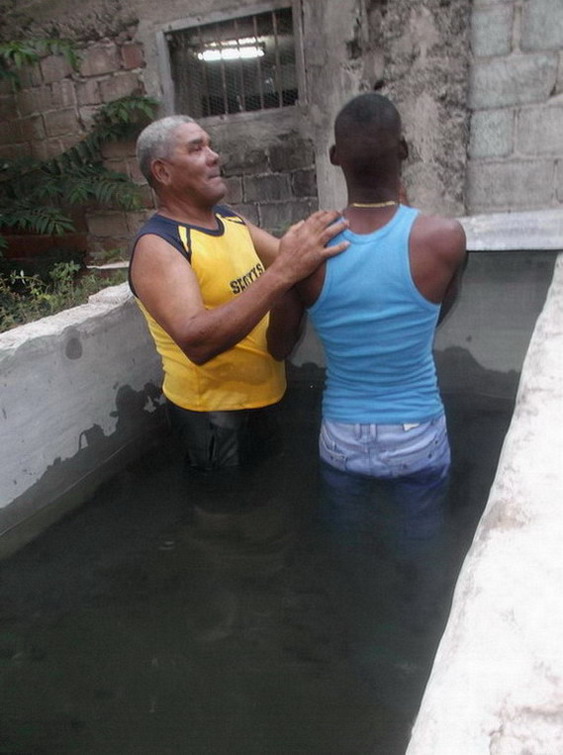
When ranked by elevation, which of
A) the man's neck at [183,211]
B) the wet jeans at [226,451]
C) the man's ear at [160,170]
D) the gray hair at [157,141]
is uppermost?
the gray hair at [157,141]

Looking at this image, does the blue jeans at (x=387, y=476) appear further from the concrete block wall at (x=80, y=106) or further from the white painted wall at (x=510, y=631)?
the concrete block wall at (x=80, y=106)

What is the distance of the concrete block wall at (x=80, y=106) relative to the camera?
18.4ft

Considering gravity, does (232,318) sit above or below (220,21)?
below

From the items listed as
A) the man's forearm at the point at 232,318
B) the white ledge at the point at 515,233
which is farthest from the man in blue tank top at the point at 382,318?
the white ledge at the point at 515,233

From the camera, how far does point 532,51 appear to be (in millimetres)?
3836

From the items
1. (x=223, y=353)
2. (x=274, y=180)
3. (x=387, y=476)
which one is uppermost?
(x=274, y=180)

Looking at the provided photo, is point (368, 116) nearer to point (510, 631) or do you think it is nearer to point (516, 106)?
point (510, 631)

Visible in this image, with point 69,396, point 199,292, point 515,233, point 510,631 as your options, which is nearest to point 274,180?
point 515,233

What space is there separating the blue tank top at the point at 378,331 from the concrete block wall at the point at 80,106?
4.66 metres

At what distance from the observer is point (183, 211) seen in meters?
2.25

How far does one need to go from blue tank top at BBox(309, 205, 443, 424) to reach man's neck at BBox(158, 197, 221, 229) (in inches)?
26.7

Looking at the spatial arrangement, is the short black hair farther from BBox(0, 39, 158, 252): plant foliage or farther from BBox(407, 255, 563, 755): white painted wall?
BBox(0, 39, 158, 252): plant foliage

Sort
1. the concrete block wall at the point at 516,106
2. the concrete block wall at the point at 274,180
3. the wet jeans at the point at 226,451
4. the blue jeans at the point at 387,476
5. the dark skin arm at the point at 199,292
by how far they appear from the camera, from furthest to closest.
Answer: the concrete block wall at the point at 274,180, the concrete block wall at the point at 516,106, the wet jeans at the point at 226,451, the blue jeans at the point at 387,476, the dark skin arm at the point at 199,292

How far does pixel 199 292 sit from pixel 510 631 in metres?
1.40
